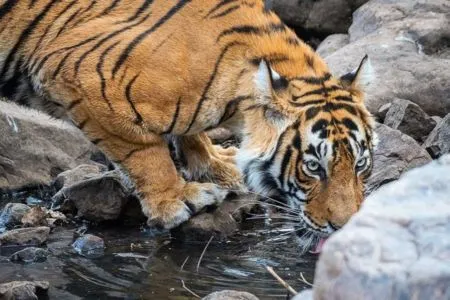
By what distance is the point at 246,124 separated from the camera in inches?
250

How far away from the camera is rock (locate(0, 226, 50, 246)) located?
6.55 metres

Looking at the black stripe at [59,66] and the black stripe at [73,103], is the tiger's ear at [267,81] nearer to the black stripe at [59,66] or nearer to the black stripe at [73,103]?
the black stripe at [73,103]

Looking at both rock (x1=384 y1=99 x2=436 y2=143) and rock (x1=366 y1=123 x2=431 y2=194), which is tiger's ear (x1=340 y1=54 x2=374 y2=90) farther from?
rock (x1=384 y1=99 x2=436 y2=143)

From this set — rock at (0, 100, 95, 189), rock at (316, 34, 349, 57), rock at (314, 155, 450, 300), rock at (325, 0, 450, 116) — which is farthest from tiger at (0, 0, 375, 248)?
rock at (316, 34, 349, 57)

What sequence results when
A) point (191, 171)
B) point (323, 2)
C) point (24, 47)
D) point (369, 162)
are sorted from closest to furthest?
1. point (369, 162)
2. point (24, 47)
3. point (191, 171)
4. point (323, 2)

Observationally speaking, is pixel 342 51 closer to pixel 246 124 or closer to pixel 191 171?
pixel 191 171

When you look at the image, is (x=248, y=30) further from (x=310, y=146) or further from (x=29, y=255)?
(x=29, y=255)

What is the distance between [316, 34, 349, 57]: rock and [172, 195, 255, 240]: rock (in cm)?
357

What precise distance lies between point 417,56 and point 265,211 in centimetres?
282

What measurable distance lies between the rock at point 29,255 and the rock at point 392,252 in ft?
12.3

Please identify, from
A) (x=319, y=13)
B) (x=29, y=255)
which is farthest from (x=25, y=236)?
(x=319, y=13)

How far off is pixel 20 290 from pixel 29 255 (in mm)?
853

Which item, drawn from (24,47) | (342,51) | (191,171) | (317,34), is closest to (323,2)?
(317,34)

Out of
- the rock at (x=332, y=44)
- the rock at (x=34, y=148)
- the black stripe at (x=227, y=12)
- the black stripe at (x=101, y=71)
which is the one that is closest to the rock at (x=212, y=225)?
the black stripe at (x=101, y=71)
